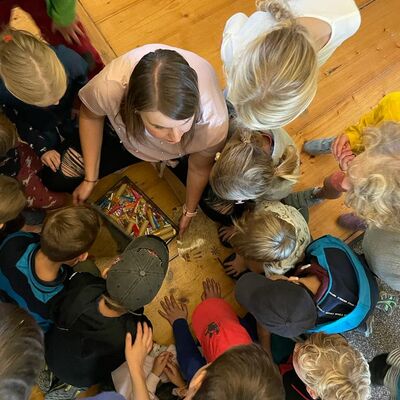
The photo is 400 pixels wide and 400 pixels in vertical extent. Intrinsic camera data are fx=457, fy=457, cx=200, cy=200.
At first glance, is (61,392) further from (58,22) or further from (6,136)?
(58,22)

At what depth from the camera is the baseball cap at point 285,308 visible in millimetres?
1136

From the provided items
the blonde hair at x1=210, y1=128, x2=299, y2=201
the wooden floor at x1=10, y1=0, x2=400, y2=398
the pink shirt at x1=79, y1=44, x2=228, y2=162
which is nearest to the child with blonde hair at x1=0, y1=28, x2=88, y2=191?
the pink shirt at x1=79, y1=44, x2=228, y2=162

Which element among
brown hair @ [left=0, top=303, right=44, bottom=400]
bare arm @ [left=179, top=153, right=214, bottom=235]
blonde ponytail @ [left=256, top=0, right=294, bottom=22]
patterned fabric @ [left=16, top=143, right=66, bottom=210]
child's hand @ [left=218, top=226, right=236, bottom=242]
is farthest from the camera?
child's hand @ [left=218, top=226, right=236, bottom=242]

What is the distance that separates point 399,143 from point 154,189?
2.72 feet

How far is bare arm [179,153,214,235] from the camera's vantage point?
52.1 inches

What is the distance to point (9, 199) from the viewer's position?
3.80 ft

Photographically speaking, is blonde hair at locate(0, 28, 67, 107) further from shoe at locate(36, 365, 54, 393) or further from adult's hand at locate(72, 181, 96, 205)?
shoe at locate(36, 365, 54, 393)

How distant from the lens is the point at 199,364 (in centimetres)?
137

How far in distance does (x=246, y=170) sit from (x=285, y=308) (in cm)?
36

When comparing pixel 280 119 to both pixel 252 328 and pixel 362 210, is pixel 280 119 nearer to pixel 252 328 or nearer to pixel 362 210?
pixel 362 210

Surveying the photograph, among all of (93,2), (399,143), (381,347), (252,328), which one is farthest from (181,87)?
(381,347)

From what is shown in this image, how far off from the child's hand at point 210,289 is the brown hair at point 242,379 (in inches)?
21.0

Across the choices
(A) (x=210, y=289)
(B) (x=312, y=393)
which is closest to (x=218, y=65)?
(A) (x=210, y=289)

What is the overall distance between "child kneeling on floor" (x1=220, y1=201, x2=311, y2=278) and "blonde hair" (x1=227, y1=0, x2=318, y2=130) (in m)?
0.28
